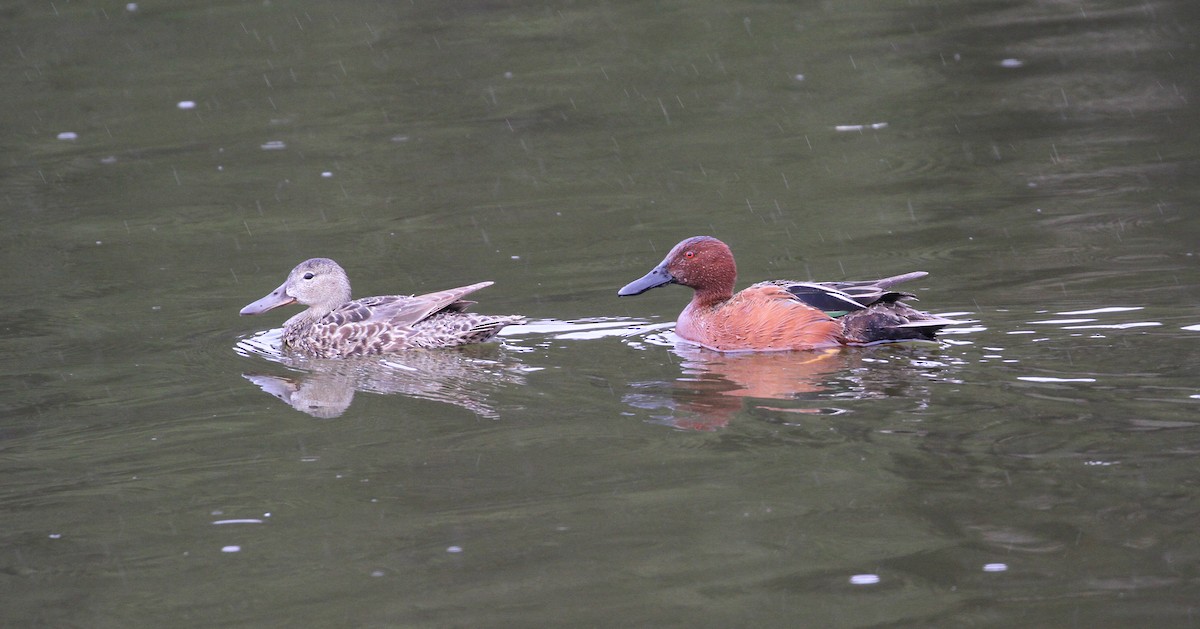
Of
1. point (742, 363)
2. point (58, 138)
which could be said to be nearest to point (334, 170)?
point (58, 138)

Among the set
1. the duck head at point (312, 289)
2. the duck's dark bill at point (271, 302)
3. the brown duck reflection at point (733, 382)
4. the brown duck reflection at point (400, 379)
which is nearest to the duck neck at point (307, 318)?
the duck head at point (312, 289)

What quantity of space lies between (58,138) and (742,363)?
11.3 meters

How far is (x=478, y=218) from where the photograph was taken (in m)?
13.0

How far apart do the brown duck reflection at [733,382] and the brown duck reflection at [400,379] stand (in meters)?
0.92

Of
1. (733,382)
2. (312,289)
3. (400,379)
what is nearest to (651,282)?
(733,382)

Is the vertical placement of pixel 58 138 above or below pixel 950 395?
above

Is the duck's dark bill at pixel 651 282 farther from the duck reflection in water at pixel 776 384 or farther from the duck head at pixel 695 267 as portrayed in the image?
the duck reflection in water at pixel 776 384

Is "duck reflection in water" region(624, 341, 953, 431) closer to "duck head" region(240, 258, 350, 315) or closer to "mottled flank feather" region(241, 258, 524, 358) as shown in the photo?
"mottled flank feather" region(241, 258, 524, 358)

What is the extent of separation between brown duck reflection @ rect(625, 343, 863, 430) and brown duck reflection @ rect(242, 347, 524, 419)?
92 centimetres

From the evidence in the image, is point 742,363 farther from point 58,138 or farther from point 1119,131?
point 58,138

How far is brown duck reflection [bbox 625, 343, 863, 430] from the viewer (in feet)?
23.9

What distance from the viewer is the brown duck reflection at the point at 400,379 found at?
7.95m

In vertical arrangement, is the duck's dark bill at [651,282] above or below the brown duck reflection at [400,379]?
above

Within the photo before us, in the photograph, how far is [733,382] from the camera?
7969 millimetres
